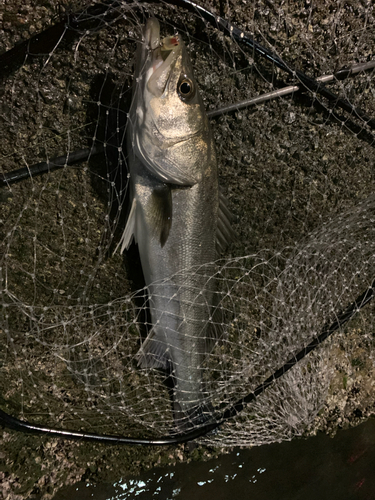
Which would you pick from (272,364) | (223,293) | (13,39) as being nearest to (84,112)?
(13,39)

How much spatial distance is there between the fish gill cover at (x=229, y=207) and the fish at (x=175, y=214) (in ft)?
0.27

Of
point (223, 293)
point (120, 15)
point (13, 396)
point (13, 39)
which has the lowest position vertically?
point (13, 396)

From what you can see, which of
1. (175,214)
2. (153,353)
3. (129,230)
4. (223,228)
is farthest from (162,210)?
(153,353)

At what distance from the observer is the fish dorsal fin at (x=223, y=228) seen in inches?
73.5

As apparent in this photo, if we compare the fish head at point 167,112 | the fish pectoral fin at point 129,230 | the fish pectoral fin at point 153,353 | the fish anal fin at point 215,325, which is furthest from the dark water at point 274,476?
the fish head at point 167,112

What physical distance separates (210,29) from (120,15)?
0.50m

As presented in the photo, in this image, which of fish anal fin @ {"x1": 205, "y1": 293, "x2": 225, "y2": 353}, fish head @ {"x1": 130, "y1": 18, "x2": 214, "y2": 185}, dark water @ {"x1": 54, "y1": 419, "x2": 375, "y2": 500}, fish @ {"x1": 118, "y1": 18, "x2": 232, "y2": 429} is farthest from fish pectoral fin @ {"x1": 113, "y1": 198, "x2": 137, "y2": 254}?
dark water @ {"x1": 54, "y1": 419, "x2": 375, "y2": 500}

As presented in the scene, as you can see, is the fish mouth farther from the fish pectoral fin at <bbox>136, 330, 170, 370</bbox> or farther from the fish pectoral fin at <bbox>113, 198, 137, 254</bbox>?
the fish pectoral fin at <bbox>136, 330, 170, 370</bbox>

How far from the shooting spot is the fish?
1.48 metres

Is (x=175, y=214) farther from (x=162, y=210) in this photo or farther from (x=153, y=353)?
(x=153, y=353)

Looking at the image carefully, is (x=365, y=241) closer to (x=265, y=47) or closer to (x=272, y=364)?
(x=272, y=364)

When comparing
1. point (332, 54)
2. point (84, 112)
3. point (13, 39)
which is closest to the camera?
point (13, 39)

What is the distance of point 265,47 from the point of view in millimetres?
1904

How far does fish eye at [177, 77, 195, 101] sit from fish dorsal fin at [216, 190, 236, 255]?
0.56 m
